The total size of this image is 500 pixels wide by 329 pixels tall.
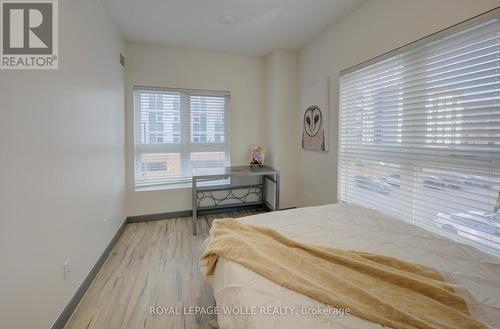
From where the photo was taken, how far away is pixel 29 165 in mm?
1146

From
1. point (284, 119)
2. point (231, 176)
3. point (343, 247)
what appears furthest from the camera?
point (284, 119)

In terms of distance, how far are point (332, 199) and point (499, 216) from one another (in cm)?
150

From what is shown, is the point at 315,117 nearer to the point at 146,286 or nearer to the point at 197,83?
the point at 197,83

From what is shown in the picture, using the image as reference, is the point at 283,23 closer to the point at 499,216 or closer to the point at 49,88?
the point at 49,88

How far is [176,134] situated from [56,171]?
82.0 inches

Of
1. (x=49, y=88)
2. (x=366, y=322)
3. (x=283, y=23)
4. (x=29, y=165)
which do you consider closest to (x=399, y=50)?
(x=283, y=23)

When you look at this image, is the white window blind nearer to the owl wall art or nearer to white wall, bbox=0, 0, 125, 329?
the owl wall art

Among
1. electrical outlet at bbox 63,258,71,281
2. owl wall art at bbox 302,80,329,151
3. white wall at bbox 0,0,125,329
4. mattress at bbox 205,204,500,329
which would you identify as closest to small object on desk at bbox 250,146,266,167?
owl wall art at bbox 302,80,329,151

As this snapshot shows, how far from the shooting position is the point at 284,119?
11.4 feet

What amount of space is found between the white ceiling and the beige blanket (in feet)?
7.56

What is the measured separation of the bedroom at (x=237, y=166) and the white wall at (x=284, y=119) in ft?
0.09

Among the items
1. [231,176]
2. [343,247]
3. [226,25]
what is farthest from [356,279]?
[226,25]

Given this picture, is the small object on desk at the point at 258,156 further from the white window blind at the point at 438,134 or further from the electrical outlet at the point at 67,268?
the electrical outlet at the point at 67,268

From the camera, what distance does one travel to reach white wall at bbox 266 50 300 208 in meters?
3.43
